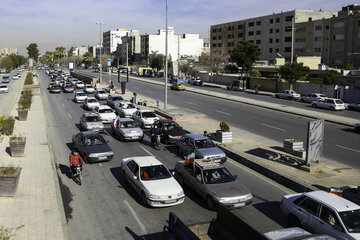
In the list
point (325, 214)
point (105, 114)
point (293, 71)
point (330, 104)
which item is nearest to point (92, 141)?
point (105, 114)

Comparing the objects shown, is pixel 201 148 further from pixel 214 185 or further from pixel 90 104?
pixel 90 104

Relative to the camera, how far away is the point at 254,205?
12930 millimetres

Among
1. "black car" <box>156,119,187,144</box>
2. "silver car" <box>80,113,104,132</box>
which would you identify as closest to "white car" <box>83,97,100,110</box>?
"silver car" <box>80,113,104,132</box>

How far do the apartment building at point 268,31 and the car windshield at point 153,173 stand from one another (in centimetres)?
7721

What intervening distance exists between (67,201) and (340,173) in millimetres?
11860

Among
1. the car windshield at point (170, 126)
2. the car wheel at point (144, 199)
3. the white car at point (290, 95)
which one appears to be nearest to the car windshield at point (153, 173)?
the car wheel at point (144, 199)

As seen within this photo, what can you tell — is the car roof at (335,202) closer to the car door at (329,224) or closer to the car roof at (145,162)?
the car door at (329,224)

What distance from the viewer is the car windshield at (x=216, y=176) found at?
13102mm

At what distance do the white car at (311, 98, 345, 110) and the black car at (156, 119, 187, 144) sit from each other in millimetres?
23704

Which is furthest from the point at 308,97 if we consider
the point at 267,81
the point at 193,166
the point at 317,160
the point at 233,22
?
the point at 233,22

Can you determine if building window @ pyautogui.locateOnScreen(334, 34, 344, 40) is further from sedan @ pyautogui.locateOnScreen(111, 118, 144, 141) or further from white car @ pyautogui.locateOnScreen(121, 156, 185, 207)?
white car @ pyautogui.locateOnScreen(121, 156, 185, 207)

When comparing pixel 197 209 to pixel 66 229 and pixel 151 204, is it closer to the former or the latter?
pixel 151 204

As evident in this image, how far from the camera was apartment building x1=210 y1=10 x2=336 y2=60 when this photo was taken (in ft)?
314

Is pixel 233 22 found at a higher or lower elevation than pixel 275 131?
higher
